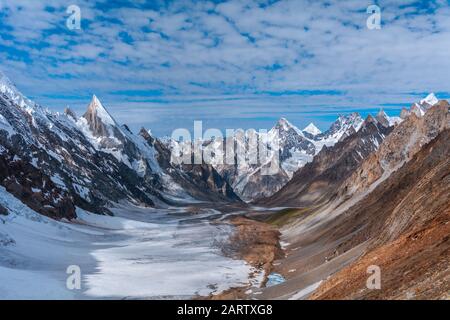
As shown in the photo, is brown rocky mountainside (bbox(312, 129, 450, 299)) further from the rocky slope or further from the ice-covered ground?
the ice-covered ground

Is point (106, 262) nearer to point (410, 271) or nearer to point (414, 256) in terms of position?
point (414, 256)

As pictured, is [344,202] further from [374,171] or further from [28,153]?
[28,153]

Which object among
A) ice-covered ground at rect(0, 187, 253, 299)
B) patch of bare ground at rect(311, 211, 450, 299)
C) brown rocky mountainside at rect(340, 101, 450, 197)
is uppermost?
brown rocky mountainside at rect(340, 101, 450, 197)

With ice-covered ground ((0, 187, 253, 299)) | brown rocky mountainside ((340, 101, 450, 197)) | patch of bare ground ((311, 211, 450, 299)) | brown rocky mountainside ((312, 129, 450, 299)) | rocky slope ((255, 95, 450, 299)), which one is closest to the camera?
patch of bare ground ((311, 211, 450, 299))

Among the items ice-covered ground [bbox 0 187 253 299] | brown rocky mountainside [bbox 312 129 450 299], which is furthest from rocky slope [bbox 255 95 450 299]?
ice-covered ground [bbox 0 187 253 299]

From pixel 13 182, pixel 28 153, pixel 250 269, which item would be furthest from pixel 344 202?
pixel 28 153

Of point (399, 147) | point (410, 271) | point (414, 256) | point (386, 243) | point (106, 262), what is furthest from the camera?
point (399, 147)

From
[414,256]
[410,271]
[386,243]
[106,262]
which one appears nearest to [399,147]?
[106,262]
